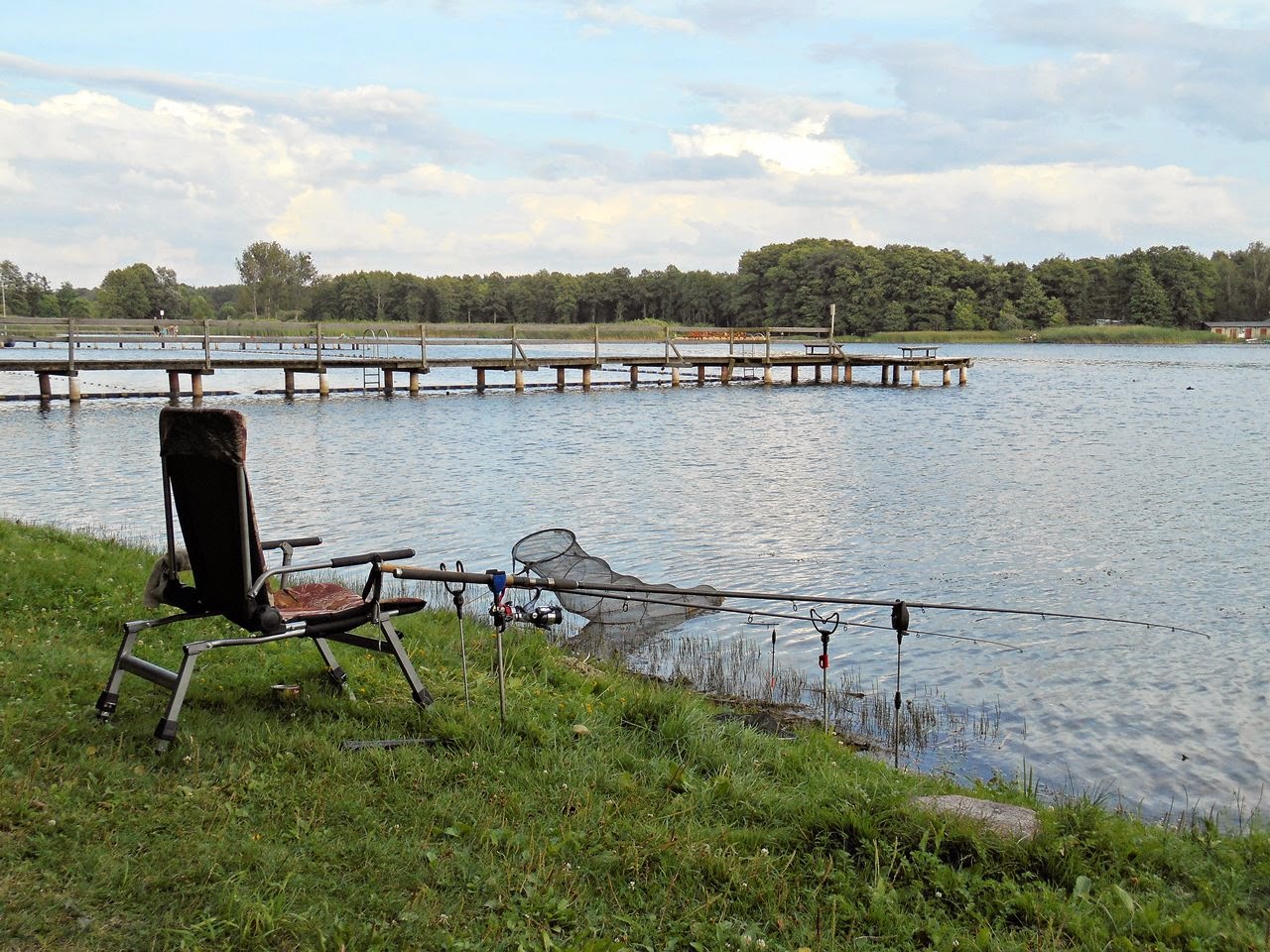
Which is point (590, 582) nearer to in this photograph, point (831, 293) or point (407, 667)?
point (407, 667)

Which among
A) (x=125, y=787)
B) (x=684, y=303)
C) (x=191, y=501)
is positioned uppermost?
(x=684, y=303)

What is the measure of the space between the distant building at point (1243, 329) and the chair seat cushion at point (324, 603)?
499 feet

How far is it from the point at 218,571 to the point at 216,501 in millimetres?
362

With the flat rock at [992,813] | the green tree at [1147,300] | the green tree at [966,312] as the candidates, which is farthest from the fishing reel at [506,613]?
the green tree at [1147,300]

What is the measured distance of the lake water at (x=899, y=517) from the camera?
8500mm

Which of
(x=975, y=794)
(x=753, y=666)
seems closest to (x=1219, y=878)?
(x=975, y=794)

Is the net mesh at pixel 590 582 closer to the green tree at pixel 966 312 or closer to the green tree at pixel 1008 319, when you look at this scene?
the green tree at pixel 966 312

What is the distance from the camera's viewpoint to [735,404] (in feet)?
154

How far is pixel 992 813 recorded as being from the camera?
4.58 meters

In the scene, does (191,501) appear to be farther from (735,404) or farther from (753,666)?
(735,404)

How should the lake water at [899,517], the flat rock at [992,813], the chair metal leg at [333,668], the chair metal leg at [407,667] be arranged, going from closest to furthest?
1. the flat rock at [992,813]
2. the chair metal leg at [407,667]
3. the chair metal leg at [333,668]
4. the lake water at [899,517]

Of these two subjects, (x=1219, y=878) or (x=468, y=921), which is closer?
(x=468, y=921)

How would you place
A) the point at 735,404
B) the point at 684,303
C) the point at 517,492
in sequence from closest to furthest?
the point at 517,492 < the point at 735,404 < the point at 684,303

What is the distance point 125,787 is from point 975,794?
390 centimetres
